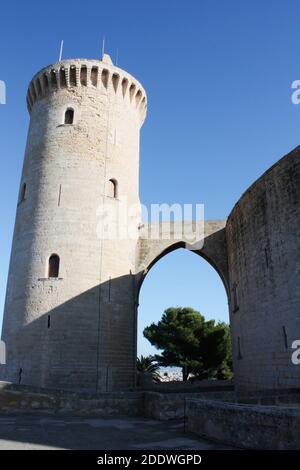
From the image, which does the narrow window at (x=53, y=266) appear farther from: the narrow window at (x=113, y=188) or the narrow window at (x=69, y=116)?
the narrow window at (x=69, y=116)

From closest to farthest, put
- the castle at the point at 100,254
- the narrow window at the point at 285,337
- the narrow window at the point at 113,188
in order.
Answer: the narrow window at the point at 285,337 → the castle at the point at 100,254 → the narrow window at the point at 113,188

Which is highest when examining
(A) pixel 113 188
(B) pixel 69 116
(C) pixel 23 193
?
(B) pixel 69 116

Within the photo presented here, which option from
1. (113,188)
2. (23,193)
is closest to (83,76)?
(113,188)

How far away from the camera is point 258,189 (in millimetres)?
12836

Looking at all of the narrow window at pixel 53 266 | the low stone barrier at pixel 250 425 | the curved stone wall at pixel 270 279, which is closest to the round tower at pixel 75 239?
the narrow window at pixel 53 266

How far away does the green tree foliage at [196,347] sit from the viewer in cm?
2886

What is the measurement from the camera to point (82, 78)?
1730 cm

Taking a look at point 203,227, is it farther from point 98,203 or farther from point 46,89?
point 46,89

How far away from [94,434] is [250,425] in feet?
8.51

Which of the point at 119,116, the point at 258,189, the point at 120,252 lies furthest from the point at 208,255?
the point at 119,116

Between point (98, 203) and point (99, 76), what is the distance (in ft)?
20.2

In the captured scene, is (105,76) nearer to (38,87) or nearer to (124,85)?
(124,85)

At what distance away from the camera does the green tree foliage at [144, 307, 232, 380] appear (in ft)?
94.7

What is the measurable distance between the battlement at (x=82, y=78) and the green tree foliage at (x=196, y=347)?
18.2 meters
